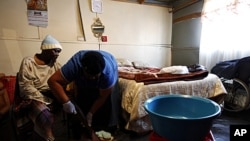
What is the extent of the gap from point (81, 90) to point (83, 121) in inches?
12.2

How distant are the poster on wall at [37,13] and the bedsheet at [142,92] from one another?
6.47ft

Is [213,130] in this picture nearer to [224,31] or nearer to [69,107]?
[69,107]

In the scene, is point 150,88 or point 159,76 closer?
point 150,88

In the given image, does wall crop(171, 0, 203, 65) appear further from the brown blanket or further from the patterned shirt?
the patterned shirt

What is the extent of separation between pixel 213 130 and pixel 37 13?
10.3ft

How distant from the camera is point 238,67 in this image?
2.24 meters

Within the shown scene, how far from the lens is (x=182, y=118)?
0.73 m

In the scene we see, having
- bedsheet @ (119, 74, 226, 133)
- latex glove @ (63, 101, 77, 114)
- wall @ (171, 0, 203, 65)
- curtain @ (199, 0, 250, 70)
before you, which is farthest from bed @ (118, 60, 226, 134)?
wall @ (171, 0, 203, 65)

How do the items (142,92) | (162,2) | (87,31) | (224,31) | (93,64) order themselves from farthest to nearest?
1. (162,2)
2. (87,31)
3. (224,31)
4. (142,92)
5. (93,64)

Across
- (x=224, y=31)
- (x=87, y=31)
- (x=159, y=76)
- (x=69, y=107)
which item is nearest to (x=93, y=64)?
(x=69, y=107)

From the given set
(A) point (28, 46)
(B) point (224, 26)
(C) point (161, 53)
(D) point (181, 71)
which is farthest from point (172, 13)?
(A) point (28, 46)

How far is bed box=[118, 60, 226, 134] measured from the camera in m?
1.66

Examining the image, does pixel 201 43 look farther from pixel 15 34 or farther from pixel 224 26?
pixel 15 34

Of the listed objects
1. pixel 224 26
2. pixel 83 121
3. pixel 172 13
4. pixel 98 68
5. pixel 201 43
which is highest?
pixel 172 13
